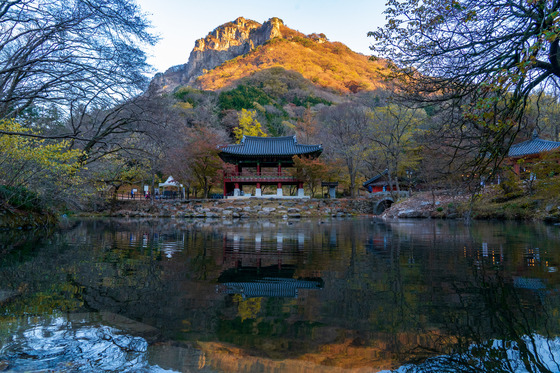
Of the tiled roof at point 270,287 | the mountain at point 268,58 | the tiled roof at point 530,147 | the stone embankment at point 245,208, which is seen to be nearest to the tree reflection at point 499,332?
the tiled roof at point 270,287

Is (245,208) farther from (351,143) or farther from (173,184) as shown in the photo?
(351,143)

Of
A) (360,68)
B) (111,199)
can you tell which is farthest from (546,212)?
(360,68)

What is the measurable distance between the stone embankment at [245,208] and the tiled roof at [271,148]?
203 inches

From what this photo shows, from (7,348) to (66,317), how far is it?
0.69 metres

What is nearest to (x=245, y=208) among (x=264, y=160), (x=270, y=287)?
(x=264, y=160)

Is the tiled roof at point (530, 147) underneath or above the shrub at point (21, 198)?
above

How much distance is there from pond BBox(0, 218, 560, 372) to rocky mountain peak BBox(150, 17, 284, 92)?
120 m

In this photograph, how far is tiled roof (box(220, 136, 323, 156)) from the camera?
33.6 metres

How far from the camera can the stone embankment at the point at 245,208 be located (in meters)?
29.1

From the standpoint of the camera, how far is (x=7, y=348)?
8.05 ft

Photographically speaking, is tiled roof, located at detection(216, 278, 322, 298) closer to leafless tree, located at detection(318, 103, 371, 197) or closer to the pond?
the pond

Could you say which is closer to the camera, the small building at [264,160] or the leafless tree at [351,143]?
the leafless tree at [351,143]

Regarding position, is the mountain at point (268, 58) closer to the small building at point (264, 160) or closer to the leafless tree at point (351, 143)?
the leafless tree at point (351, 143)

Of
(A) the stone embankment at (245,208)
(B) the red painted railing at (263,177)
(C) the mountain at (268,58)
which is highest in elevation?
(C) the mountain at (268,58)
